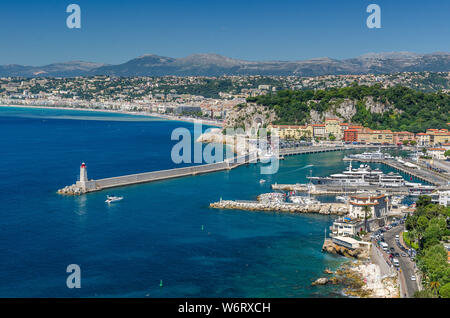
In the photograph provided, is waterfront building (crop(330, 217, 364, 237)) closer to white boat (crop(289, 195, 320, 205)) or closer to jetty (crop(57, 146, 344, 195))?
white boat (crop(289, 195, 320, 205))

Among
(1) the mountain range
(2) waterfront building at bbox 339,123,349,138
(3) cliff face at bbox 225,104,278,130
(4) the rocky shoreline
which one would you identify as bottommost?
(4) the rocky shoreline

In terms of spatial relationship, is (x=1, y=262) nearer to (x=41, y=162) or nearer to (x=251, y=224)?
(x=251, y=224)

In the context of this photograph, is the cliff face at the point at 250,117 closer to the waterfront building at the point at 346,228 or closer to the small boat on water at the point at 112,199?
the small boat on water at the point at 112,199

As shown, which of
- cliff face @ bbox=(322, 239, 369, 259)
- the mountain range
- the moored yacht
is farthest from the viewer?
the mountain range

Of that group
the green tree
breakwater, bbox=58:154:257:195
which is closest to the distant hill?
breakwater, bbox=58:154:257:195

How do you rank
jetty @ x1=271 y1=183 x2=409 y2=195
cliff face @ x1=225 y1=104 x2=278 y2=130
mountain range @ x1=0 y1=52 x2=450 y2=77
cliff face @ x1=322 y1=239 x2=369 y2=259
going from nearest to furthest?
1. cliff face @ x1=322 y1=239 x2=369 y2=259
2. jetty @ x1=271 y1=183 x2=409 y2=195
3. cliff face @ x1=225 y1=104 x2=278 y2=130
4. mountain range @ x1=0 y1=52 x2=450 y2=77
